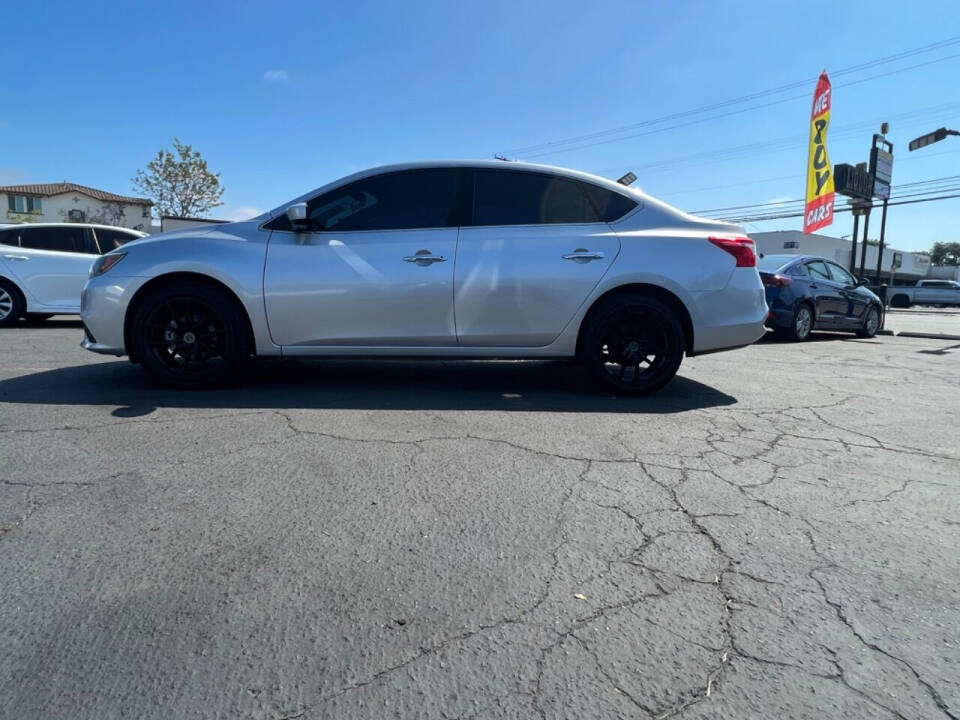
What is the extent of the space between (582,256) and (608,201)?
1.85ft

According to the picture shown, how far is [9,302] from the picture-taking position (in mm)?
9102

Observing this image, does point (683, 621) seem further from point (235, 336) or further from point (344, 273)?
point (235, 336)

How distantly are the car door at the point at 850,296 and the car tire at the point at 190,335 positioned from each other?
10340 mm

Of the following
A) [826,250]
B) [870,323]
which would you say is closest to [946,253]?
[826,250]

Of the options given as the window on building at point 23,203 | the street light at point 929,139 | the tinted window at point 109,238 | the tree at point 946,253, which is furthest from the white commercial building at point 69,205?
the tree at point 946,253

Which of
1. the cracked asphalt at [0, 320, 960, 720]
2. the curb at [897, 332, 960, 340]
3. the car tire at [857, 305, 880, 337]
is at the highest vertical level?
the car tire at [857, 305, 880, 337]

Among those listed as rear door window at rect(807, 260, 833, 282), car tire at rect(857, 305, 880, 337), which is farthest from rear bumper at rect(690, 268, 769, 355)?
car tire at rect(857, 305, 880, 337)

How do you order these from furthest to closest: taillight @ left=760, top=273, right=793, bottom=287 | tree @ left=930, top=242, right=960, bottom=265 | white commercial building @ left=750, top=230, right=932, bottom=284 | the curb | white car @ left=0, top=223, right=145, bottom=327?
1. tree @ left=930, top=242, right=960, bottom=265
2. white commercial building @ left=750, top=230, right=932, bottom=284
3. the curb
4. taillight @ left=760, top=273, right=793, bottom=287
5. white car @ left=0, top=223, right=145, bottom=327

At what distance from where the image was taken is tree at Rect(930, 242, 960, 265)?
92.4 metres

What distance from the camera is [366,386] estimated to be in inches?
193

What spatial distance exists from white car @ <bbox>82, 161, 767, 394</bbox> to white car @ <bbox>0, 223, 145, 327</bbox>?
5749mm

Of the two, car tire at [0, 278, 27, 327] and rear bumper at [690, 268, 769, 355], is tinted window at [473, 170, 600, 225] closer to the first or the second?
rear bumper at [690, 268, 769, 355]

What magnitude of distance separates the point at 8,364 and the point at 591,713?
21.1ft

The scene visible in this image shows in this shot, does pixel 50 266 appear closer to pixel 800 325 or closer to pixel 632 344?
pixel 632 344
